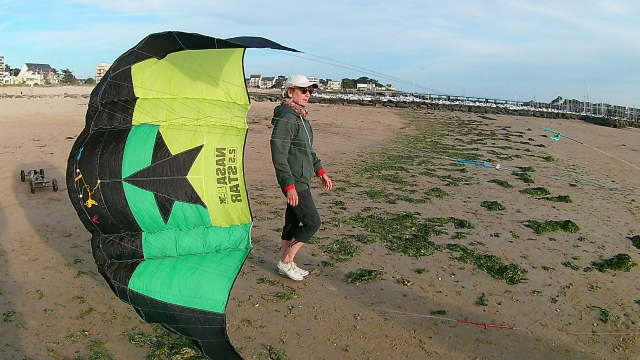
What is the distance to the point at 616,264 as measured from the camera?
5.89 metres

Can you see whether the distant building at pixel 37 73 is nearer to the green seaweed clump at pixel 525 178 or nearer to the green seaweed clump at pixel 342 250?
the green seaweed clump at pixel 525 178

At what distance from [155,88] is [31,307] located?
7.34ft

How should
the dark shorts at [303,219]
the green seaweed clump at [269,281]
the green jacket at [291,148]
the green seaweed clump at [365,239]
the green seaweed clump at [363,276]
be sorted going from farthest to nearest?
the green seaweed clump at [365,239] → the green seaweed clump at [363,276] → the green seaweed clump at [269,281] → the dark shorts at [303,219] → the green jacket at [291,148]

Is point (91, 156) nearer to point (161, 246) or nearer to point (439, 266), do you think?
point (161, 246)

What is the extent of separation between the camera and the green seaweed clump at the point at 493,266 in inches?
213

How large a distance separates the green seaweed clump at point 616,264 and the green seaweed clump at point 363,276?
103 inches

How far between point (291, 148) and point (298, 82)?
0.62 meters

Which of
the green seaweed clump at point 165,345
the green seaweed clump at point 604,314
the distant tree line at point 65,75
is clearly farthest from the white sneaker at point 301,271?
the distant tree line at point 65,75

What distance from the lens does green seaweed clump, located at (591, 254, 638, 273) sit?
5797 millimetres

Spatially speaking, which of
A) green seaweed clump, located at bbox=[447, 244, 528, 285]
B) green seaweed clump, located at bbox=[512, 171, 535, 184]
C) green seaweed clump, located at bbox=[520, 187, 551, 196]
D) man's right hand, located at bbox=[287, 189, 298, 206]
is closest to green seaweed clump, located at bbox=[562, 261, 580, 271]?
green seaweed clump, located at bbox=[447, 244, 528, 285]

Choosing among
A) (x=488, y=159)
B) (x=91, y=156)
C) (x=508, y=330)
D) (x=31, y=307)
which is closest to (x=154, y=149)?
(x=91, y=156)

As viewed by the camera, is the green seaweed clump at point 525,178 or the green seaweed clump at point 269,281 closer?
the green seaweed clump at point 269,281

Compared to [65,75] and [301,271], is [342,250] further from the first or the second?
[65,75]

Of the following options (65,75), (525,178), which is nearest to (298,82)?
(525,178)
